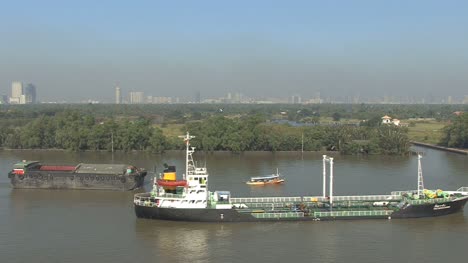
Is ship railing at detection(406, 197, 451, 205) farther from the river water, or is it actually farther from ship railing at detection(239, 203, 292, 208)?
ship railing at detection(239, 203, 292, 208)

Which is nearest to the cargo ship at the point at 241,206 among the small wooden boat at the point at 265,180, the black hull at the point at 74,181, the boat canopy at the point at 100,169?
the black hull at the point at 74,181

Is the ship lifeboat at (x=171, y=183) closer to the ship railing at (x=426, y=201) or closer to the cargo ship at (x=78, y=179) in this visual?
the cargo ship at (x=78, y=179)

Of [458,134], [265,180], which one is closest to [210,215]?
[265,180]

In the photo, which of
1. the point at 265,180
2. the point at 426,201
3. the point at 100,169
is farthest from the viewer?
the point at 265,180

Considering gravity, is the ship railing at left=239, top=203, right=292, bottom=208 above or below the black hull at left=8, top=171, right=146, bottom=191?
below

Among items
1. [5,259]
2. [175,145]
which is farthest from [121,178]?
[175,145]

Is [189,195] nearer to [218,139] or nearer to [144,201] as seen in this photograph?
[144,201]

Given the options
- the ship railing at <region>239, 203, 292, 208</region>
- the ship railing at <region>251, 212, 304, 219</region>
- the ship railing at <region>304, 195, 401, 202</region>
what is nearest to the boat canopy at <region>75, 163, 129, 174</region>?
the ship railing at <region>239, 203, 292, 208</region>
